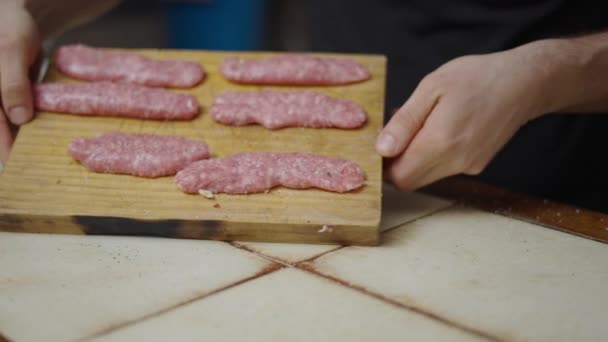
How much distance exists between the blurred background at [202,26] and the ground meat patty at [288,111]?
8.12ft

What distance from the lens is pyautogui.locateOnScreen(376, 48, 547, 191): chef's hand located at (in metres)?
1.58

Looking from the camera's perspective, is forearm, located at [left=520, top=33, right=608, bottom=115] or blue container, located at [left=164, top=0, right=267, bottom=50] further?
blue container, located at [left=164, top=0, right=267, bottom=50]

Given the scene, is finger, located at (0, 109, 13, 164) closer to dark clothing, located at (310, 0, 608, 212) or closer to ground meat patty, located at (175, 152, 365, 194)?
ground meat patty, located at (175, 152, 365, 194)

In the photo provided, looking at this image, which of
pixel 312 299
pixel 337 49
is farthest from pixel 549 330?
pixel 337 49

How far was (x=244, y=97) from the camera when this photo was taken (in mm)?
1800

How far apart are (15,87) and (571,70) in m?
1.32

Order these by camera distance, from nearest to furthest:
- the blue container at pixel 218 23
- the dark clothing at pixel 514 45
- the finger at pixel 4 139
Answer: the finger at pixel 4 139
the dark clothing at pixel 514 45
the blue container at pixel 218 23

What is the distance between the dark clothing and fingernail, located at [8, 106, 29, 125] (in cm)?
107

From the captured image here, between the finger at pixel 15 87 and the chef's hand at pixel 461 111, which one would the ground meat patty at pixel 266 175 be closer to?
the chef's hand at pixel 461 111

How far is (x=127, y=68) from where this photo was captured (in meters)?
1.91

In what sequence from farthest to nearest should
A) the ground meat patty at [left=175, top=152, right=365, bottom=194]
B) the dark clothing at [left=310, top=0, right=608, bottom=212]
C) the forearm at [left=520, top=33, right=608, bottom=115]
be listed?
the dark clothing at [left=310, top=0, right=608, bottom=212], the forearm at [left=520, top=33, right=608, bottom=115], the ground meat patty at [left=175, top=152, right=365, bottom=194]

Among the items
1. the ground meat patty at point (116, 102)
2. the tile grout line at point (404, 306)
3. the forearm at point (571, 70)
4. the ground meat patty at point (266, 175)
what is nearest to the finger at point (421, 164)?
the ground meat patty at point (266, 175)

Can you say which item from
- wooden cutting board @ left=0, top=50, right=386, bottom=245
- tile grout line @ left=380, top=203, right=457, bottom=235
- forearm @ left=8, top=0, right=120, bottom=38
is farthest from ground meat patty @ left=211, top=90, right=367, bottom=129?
forearm @ left=8, top=0, right=120, bottom=38

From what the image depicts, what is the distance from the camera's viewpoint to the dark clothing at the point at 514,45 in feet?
6.58
